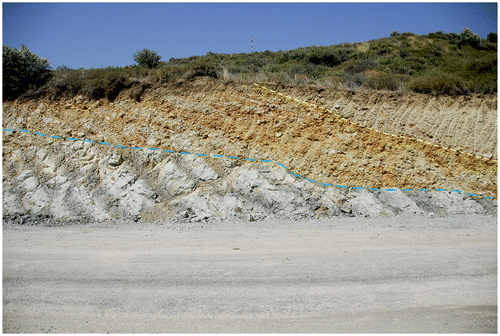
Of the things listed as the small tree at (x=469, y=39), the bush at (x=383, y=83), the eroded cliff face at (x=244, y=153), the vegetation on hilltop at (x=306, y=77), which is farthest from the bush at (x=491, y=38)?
the bush at (x=383, y=83)

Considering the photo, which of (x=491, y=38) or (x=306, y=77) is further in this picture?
(x=491, y=38)

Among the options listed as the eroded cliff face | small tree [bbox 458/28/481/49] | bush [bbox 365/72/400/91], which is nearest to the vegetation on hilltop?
bush [bbox 365/72/400/91]

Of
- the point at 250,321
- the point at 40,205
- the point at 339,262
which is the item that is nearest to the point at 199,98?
the point at 40,205

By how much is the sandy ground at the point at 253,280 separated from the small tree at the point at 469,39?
23.6 m

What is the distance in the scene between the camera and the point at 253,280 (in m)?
4.66

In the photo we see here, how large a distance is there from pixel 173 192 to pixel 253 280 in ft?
18.3

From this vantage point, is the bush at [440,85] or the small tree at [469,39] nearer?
the bush at [440,85]

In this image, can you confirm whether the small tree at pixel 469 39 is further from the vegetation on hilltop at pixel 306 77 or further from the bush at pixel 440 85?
the bush at pixel 440 85

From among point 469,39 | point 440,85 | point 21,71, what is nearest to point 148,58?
point 21,71

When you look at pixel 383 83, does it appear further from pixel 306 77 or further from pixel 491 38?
pixel 491 38

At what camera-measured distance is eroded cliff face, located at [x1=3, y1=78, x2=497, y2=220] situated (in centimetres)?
896

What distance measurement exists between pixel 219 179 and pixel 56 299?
6.11 metres

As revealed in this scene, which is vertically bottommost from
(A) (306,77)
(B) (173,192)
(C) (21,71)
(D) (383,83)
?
(B) (173,192)

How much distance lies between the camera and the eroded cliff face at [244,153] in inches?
353
